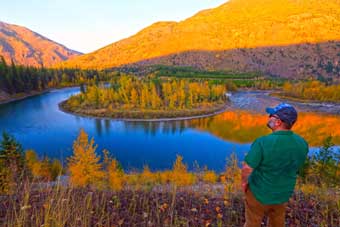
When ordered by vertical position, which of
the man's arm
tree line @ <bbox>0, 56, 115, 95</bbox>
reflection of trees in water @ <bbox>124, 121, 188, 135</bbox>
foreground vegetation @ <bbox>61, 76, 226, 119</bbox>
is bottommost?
reflection of trees in water @ <bbox>124, 121, 188, 135</bbox>

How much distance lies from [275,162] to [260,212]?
652 millimetres

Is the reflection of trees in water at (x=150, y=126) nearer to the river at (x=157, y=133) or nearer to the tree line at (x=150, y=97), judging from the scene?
the river at (x=157, y=133)

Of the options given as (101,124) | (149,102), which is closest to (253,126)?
(149,102)

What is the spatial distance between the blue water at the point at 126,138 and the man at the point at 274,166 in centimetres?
2116

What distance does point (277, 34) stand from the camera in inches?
7421

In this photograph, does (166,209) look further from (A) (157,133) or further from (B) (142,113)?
(B) (142,113)

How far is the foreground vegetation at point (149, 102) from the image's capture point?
53.3m

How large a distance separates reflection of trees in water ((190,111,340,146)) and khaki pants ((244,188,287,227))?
37.2 m

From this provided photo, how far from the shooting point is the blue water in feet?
100

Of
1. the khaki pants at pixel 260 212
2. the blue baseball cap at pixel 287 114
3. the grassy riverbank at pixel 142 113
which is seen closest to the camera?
the blue baseball cap at pixel 287 114

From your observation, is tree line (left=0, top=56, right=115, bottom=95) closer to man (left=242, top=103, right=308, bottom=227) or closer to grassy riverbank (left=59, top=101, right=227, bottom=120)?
grassy riverbank (left=59, top=101, right=227, bottom=120)

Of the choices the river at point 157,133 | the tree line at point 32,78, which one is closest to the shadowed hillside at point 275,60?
the tree line at point 32,78

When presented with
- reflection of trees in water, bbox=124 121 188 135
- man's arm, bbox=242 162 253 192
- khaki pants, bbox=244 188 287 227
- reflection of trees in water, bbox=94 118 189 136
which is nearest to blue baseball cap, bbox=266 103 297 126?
man's arm, bbox=242 162 253 192

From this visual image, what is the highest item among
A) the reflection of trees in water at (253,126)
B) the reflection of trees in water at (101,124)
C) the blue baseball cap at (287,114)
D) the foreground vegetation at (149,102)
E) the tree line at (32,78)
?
the blue baseball cap at (287,114)
